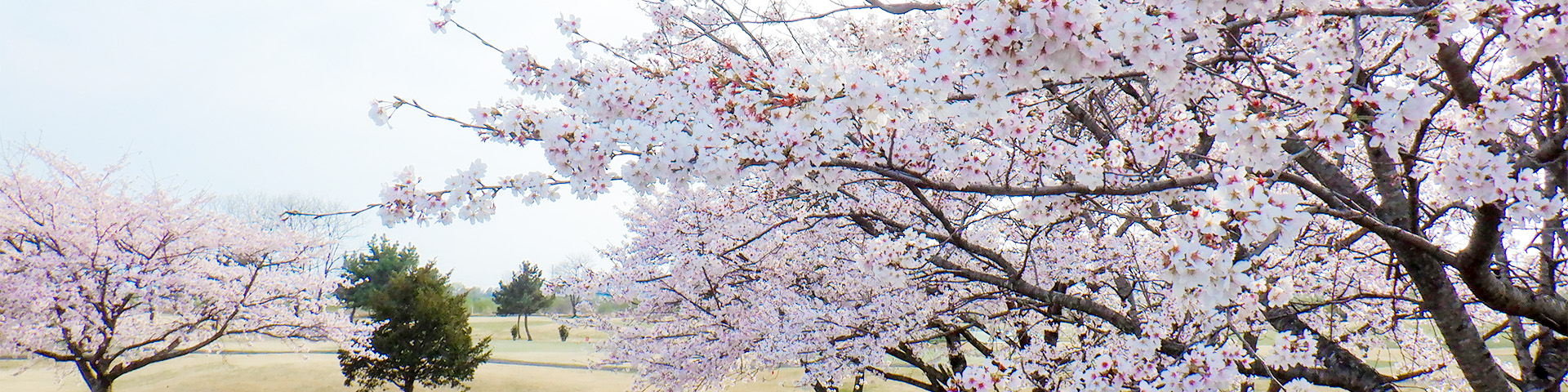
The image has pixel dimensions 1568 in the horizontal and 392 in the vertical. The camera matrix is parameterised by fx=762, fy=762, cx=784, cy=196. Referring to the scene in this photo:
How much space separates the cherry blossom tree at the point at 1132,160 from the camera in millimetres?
2420

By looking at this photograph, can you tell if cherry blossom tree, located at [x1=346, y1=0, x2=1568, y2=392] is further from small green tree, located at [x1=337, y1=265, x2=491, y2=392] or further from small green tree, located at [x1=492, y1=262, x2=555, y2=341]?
small green tree, located at [x1=492, y1=262, x2=555, y2=341]

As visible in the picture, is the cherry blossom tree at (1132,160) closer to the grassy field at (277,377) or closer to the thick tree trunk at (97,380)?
the grassy field at (277,377)

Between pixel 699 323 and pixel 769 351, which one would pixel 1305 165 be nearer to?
pixel 769 351

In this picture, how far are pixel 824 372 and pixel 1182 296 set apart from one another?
5.98 meters

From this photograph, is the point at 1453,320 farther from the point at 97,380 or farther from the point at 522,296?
the point at 522,296

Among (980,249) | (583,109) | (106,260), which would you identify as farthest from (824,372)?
(106,260)

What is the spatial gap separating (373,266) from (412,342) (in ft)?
57.3

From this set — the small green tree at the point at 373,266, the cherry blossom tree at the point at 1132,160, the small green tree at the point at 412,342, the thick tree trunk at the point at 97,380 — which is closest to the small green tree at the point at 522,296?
the small green tree at the point at 373,266

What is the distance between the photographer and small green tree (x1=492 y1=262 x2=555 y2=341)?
38.1 metres

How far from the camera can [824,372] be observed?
8.13 meters

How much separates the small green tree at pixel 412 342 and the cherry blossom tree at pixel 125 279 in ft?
6.00

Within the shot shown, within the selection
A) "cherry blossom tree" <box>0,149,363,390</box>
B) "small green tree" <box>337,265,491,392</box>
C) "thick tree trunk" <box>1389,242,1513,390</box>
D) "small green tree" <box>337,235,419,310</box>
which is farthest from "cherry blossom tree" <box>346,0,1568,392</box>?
"small green tree" <box>337,235,419,310</box>

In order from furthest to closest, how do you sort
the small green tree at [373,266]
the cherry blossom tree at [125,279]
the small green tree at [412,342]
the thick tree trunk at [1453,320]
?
1. the small green tree at [373,266]
2. the small green tree at [412,342]
3. the cherry blossom tree at [125,279]
4. the thick tree trunk at [1453,320]

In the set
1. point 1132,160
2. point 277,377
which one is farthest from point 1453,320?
point 277,377
